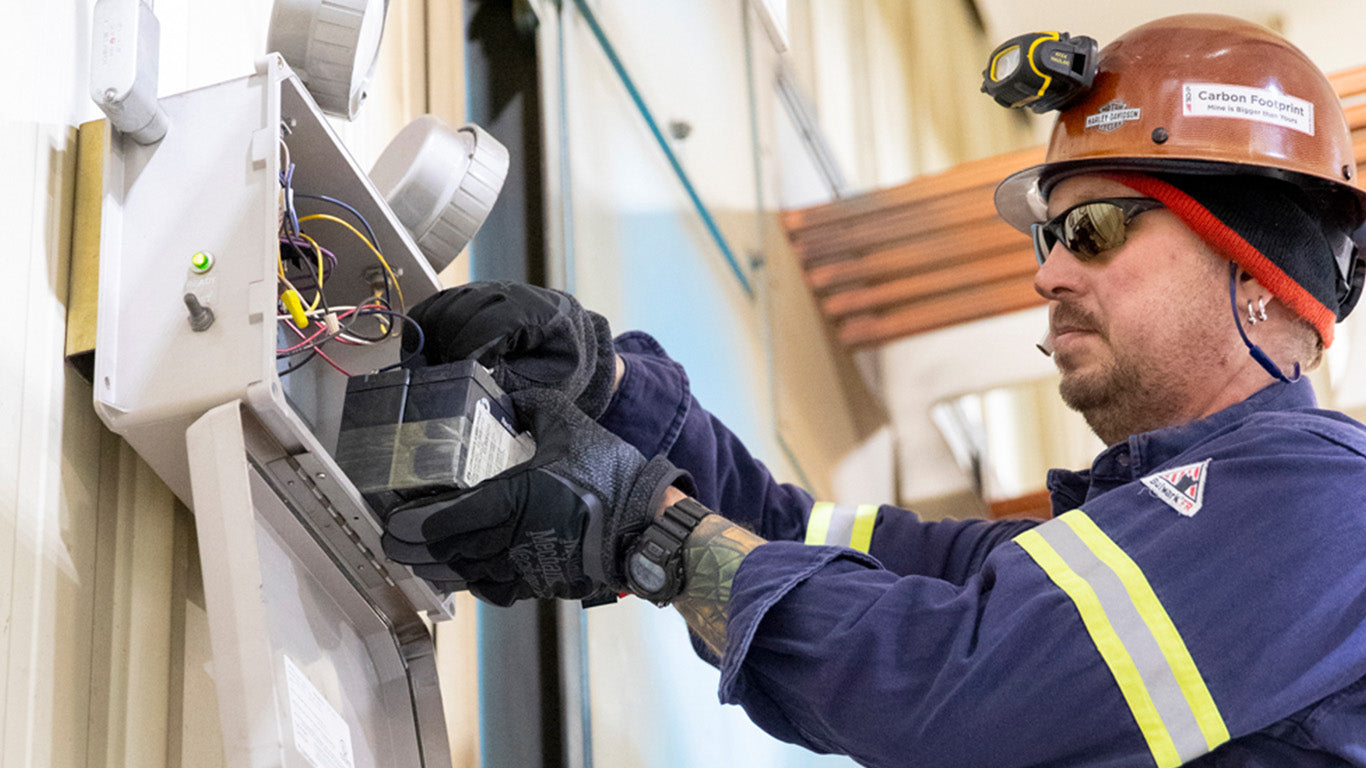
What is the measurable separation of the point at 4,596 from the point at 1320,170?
5.51ft

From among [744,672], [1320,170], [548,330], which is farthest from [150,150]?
[1320,170]

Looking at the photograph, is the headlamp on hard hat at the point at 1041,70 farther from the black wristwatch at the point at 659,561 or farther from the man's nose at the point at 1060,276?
the black wristwatch at the point at 659,561

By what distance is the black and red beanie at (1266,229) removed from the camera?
1881 mm

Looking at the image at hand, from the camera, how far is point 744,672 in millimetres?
1467

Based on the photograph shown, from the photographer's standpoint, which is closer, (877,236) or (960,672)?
(960,672)

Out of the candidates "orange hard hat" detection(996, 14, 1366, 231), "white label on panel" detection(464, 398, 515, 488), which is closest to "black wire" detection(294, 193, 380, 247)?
"white label on panel" detection(464, 398, 515, 488)

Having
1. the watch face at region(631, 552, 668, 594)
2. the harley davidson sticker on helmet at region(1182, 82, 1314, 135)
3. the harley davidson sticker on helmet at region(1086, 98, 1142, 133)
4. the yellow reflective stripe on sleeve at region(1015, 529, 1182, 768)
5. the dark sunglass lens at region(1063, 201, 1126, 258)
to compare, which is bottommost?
the watch face at region(631, 552, 668, 594)

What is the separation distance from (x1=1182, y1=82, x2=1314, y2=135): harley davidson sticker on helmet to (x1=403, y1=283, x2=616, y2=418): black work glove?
3.00ft

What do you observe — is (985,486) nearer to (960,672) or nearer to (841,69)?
(841,69)

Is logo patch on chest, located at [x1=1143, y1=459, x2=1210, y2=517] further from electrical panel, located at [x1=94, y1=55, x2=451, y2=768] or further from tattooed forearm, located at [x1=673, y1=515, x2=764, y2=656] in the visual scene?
electrical panel, located at [x1=94, y1=55, x2=451, y2=768]

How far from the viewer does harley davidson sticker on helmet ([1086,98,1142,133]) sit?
1.98 m

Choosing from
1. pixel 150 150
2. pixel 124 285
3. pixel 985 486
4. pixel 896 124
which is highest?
pixel 150 150

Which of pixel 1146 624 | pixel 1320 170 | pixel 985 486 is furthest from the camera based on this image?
pixel 985 486

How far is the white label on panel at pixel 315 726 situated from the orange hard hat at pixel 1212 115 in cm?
126
